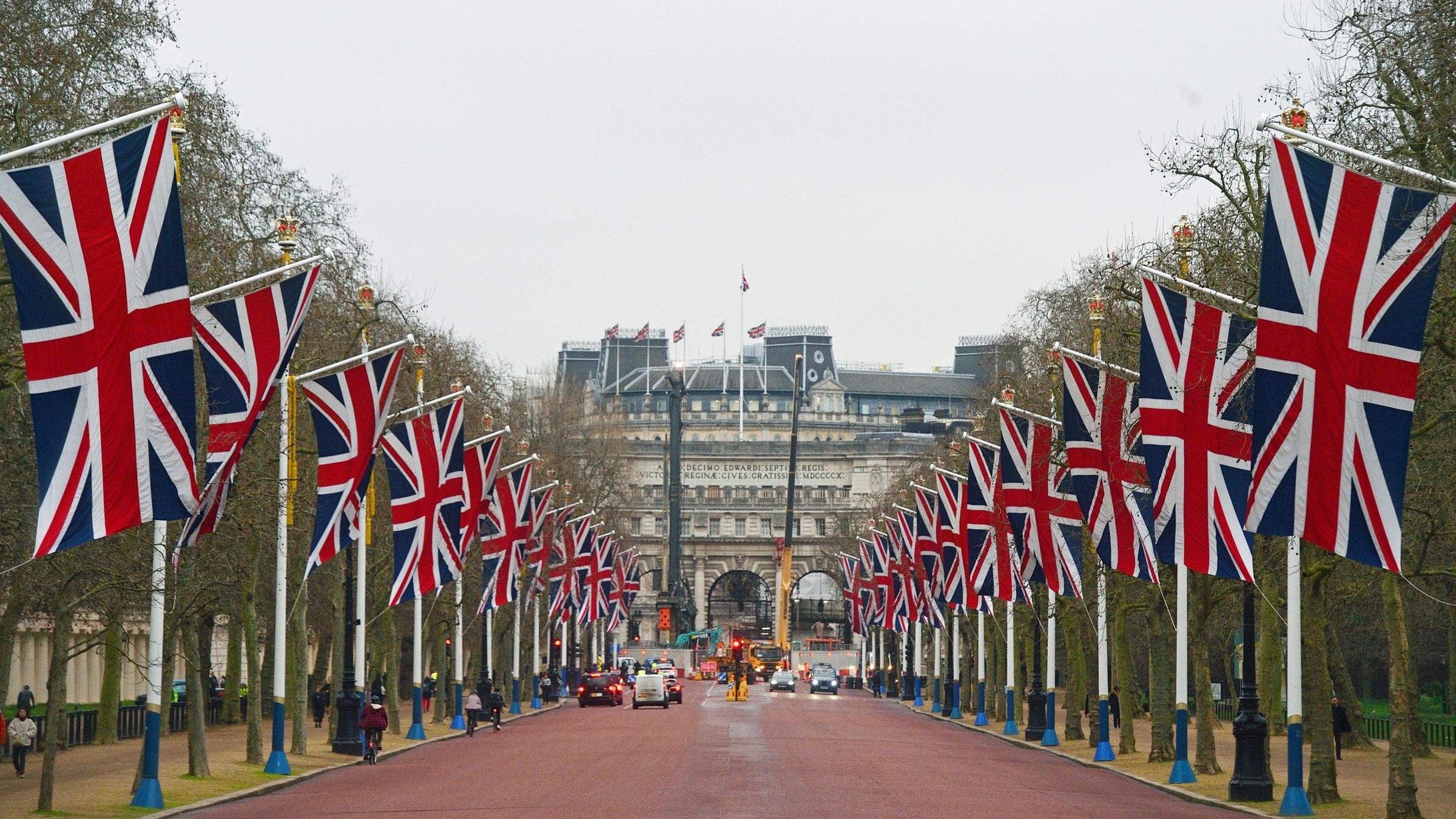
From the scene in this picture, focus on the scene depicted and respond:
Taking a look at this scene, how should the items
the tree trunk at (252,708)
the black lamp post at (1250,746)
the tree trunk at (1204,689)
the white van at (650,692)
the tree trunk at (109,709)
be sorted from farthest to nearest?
the white van at (650,692) < the tree trunk at (109,709) < the tree trunk at (252,708) < the tree trunk at (1204,689) < the black lamp post at (1250,746)

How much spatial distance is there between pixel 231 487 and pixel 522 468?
1125 inches

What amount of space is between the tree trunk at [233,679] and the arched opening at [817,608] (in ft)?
356

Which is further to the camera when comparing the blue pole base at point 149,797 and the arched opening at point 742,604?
the arched opening at point 742,604

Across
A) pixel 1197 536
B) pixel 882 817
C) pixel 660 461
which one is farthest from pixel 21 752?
pixel 660 461

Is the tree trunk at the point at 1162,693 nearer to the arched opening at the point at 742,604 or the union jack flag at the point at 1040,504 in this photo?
the union jack flag at the point at 1040,504

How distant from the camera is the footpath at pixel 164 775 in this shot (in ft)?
104

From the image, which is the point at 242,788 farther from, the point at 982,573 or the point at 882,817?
the point at 982,573

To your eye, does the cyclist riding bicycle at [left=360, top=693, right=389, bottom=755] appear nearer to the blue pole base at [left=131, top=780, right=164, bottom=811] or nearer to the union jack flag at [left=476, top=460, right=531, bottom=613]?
the union jack flag at [left=476, top=460, right=531, bottom=613]

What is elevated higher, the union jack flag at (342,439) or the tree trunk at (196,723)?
the union jack flag at (342,439)

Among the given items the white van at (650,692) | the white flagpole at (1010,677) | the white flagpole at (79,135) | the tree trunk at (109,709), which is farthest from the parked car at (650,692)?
the white flagpole at (79,135)

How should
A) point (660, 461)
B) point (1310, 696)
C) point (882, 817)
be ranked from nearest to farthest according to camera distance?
point (882, 817)
point (1310, 696)
point (660, 461)

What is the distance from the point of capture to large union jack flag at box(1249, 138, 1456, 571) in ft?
70.6

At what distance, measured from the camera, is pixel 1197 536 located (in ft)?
98.1

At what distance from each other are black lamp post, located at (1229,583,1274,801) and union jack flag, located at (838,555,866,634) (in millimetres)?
76792
